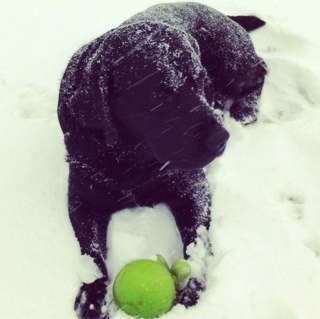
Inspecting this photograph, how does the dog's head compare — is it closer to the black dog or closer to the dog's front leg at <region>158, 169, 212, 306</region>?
the black dog

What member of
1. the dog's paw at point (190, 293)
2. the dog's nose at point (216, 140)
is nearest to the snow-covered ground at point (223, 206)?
the dog's paw at point (190, 293)

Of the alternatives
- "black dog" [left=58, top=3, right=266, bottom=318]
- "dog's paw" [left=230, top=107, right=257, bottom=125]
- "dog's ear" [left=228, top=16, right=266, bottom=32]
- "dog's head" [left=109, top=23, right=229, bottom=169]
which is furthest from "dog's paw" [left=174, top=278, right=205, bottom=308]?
"dog's ear" [left=228, top=16, right=266, bottom=32]

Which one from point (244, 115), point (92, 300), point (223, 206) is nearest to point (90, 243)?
point (92, 300)

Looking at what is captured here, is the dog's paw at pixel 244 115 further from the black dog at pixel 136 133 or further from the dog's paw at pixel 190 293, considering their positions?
the dog's paw at pixel 190 293

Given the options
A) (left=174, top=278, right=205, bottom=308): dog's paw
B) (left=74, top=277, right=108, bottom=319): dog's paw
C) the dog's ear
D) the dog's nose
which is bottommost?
(left=74, top=277, right=108, bottom=319): dog's paw

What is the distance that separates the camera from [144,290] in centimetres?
149

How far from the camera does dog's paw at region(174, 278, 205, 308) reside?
5.55ft

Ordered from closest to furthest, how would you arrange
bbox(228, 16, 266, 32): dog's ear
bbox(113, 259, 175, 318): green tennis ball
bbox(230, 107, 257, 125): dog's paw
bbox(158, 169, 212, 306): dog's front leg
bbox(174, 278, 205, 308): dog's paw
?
1. bbox(113, 259, 175, 318): green tennis ball
2. bbox(174, 278, 205, 308): dog's paw
3. bbox(158, 169, 212, 306): dog's front leg
4. bbox(230, 107, 257, 125): dog's paw
5. bbox(228, 16, 266, 32): dog's ear

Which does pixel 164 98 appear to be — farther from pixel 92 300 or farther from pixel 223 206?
pixel 92 300

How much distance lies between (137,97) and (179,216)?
64 cm

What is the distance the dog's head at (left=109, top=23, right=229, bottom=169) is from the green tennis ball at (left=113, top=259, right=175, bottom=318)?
492 millimetres

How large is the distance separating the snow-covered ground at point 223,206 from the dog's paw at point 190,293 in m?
0.03

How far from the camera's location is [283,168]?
7.75 feet

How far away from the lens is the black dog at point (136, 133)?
69.3 inches
